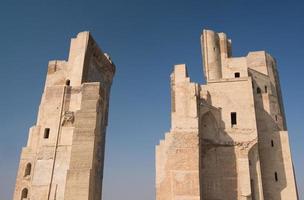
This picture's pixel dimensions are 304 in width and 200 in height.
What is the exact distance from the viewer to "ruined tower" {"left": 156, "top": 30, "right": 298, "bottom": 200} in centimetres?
1789

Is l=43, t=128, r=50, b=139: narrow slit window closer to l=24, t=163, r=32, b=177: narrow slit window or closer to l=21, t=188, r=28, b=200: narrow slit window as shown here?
l=24, t=163, r=32, b=177: narrow slit window

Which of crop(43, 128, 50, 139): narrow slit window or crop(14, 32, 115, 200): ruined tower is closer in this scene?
crop(14, 32, 115, 200): ruined tower

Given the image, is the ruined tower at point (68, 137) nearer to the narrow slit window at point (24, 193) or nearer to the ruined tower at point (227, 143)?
the narrow slit window at point (24, 193)

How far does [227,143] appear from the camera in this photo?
20.4 meters

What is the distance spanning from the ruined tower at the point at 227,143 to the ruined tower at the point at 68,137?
4409 mm

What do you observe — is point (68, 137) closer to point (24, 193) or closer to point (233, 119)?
point (24, 193)

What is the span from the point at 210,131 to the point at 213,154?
5.12 feet

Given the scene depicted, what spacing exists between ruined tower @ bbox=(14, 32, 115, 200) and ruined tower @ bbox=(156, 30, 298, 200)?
441 centimetres

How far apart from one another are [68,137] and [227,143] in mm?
9813

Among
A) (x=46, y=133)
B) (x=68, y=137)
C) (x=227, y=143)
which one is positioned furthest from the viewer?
(x=227, y=143)

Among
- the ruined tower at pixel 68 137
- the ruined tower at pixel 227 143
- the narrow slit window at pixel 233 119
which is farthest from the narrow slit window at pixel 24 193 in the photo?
the narrow slit window at pixel 233 119

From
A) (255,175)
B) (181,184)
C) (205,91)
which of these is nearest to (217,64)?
(205,91)

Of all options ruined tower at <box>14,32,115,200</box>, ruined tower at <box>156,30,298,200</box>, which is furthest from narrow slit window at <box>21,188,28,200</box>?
ruined tower at <box>156,30,298,200</box>

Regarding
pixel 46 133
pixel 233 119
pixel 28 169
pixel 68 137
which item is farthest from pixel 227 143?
pixel 28 169
